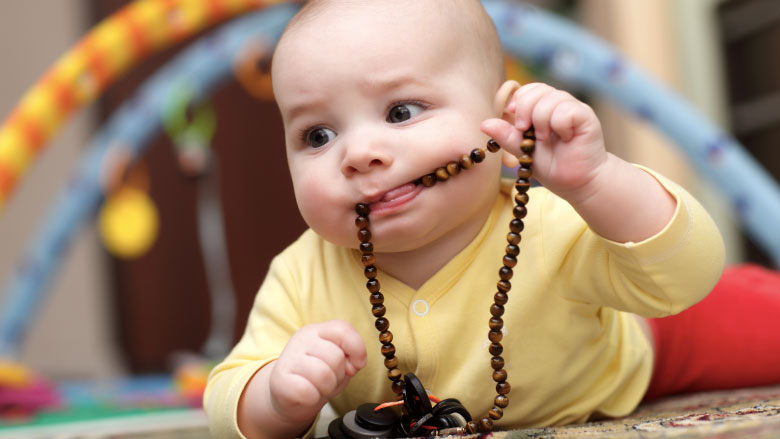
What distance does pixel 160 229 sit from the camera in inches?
113

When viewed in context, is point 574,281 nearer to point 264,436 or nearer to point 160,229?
point 264,436

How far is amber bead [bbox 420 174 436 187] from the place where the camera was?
0.61m

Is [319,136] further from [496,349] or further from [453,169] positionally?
[496,349]

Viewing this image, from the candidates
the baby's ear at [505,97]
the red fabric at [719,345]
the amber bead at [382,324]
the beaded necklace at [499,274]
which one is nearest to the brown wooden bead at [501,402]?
the beaded necklace at [499,274]

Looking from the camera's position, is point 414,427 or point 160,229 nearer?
point 414,427

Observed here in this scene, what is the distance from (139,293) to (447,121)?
8.00 ft

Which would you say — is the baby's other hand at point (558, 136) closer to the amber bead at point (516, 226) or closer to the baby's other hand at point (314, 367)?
the amber bead at point (516, 226)

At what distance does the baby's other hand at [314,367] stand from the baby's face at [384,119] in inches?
3.7

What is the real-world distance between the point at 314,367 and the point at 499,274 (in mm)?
166

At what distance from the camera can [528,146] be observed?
576 millimetres

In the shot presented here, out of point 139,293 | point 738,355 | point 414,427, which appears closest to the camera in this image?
point 414,427

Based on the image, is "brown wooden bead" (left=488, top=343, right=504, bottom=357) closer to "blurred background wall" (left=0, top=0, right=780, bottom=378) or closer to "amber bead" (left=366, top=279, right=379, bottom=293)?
"amber bead" (left=366, top=279, right=379, bottom=293)

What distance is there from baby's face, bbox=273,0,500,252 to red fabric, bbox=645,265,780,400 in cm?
44

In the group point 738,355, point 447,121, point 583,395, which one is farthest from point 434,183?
point 738,355
